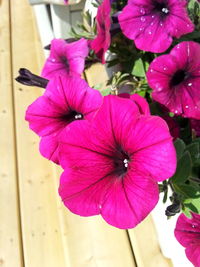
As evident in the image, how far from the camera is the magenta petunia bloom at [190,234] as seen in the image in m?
0.51

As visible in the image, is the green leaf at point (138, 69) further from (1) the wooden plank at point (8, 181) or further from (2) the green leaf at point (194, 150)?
(1) the wooden plank at point (8, 181)

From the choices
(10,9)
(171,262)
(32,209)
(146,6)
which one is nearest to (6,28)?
(10,9)

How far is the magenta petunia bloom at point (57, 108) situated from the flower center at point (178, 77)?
0.13 meters

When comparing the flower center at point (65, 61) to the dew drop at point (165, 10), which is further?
the flower center at point (65, 61)

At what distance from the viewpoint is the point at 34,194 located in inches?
35.3

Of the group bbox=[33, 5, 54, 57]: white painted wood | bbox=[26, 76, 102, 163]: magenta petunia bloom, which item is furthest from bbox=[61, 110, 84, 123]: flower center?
bbox=[33, 5, 54, 57]: white painted wood

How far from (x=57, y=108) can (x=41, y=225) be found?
0.45 metres

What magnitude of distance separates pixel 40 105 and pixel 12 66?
2.46ft

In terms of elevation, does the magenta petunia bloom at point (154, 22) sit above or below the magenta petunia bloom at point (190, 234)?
above

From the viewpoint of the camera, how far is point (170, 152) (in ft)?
1.20

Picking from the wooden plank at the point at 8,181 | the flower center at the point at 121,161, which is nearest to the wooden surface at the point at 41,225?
the wooden plank at the point at 8,181

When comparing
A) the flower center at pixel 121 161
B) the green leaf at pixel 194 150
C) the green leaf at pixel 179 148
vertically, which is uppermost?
the flower center at pixel 121 161

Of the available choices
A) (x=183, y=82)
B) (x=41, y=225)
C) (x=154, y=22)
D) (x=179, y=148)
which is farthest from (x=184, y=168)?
(x=41, y=225)

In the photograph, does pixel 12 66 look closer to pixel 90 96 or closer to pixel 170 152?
pixel 90 96
